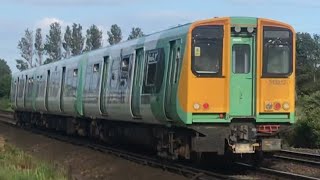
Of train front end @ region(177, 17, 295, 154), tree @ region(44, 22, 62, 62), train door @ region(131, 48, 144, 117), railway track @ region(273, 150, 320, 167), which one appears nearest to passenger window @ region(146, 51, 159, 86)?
train door @ region(131, 48, 144, 117)

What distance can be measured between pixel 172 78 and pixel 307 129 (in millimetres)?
10318

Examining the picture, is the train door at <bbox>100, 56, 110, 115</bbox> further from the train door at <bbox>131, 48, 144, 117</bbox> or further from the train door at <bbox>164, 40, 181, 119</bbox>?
the train door at <bbox>164, 40, 181, 119</bbox>

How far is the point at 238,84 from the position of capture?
13.3 m

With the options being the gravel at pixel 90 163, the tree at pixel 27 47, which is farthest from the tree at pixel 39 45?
the gravel at pixel 90 163

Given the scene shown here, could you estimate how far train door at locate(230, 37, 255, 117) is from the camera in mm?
13273

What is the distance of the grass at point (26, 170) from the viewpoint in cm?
1161

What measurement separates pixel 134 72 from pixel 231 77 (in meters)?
3.82

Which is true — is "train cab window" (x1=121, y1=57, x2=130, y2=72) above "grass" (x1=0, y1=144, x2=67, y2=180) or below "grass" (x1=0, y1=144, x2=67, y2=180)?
above

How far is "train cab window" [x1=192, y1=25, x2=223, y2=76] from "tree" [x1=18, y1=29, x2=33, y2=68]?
115399 millimetres

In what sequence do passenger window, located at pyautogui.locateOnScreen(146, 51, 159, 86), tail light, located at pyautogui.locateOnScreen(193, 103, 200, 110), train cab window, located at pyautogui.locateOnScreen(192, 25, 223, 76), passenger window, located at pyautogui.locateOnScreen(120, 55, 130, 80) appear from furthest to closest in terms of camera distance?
passenger window, located at pyautogui.locateOnScreen(120, 55, 130, 80) → passenger window, located at pyautogui.locateOnScreen(146, 51, 159, 86) → train cab window, located at pyautogui.locateOnScreen(192, 25, 223, 76) → tail light, located at pyautogui.locateOnScreen(193, 103, 200, 110)

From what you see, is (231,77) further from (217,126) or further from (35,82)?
(35,82)

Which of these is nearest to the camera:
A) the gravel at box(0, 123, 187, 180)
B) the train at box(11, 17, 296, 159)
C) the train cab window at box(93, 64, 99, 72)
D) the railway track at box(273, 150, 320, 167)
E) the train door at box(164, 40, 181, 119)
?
the train at box(11, 17, 296, 159)

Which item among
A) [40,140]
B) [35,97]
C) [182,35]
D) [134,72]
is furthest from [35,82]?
[182,35]

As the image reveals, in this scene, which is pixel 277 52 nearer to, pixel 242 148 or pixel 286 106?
pixel 286 106
